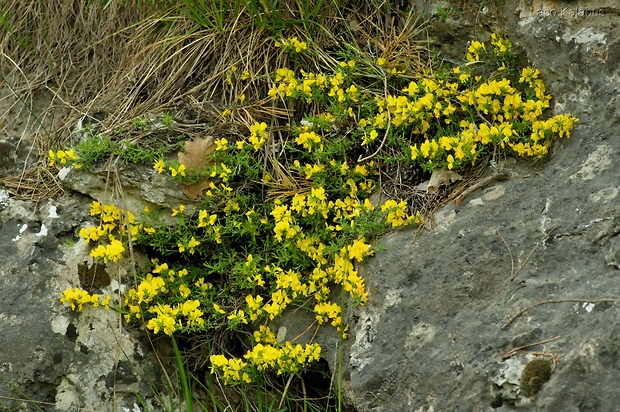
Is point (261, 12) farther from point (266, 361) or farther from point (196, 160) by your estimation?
point (266, 361)

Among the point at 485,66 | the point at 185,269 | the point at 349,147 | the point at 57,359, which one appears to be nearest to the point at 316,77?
the point at 349,147

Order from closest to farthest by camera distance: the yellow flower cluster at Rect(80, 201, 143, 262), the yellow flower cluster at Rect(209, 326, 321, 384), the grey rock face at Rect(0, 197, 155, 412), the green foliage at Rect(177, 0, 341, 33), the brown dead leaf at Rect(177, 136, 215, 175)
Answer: the yellow flower cluster at Rect(209, 326, 321, 384) < the grey rock face at Rect(0, 197, 155, 412) < the yellow flower cluster at Rect(80, 201, 143, 262) < the brown dead leaf at Rect(177, 136, 215, 175) < the green foliage at Rect(177, 0, 341, 33)

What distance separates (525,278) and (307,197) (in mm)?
1120

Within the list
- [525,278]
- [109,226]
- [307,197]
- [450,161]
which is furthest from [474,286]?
[109,226]

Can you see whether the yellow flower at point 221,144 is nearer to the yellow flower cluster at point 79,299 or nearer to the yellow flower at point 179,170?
the yellow flower at point 179,170

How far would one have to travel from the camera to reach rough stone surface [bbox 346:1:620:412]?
2641 millimetres

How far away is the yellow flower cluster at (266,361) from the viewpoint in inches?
127

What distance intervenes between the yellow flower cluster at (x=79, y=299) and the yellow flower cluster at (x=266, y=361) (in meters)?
0.63

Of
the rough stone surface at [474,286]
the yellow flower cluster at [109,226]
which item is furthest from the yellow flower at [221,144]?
the yellow flower cluster at [109,226]

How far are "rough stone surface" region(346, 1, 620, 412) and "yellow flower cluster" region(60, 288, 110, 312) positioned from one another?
1.20 meters

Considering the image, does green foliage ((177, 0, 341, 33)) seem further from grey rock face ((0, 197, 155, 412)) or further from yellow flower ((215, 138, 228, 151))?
grey rock face ((0, 197, 155, 412))

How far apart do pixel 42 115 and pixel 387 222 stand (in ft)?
7.25

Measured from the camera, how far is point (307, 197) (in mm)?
3555

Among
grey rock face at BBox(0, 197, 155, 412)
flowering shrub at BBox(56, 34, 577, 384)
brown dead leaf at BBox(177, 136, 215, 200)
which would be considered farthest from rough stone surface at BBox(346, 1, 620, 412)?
grey rock face at BBox(0, 197, 155, 412)
